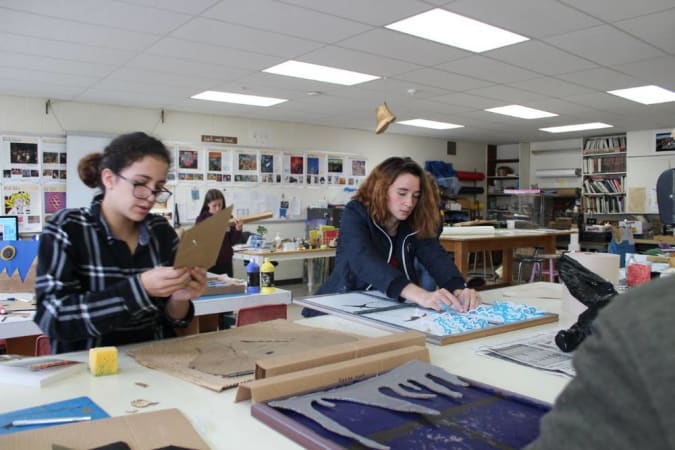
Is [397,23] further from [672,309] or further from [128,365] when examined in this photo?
[672,309]

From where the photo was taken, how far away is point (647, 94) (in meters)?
5.98

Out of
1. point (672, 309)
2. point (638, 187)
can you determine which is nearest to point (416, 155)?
point (638, 187)

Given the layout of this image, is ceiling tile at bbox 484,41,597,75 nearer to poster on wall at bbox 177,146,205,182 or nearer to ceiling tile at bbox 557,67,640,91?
ceiling tile at bbox 557,67,640,91

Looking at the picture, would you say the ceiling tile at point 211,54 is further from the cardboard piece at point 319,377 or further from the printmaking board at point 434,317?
the cardboard piece at point 319,377

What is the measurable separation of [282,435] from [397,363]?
0.36 m

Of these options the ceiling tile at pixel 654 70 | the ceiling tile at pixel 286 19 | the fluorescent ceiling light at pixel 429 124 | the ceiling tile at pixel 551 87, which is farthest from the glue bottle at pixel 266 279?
the fluorescent ceiling light at pixel 429 124

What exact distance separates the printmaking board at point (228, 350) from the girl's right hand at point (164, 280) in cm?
16

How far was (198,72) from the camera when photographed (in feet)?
16.1

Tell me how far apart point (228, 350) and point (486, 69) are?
4192mm

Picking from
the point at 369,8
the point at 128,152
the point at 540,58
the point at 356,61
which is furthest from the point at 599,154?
the point at 128,152

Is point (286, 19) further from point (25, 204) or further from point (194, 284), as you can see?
point (25, 204)

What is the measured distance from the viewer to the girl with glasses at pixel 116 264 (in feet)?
4.48

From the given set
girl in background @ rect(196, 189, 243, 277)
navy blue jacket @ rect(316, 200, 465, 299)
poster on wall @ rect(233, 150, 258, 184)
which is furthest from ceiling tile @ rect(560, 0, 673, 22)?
poster on wall @ rect(233, 150, 258, 184)

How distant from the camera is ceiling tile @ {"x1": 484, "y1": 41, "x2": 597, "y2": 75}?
4199 mm
